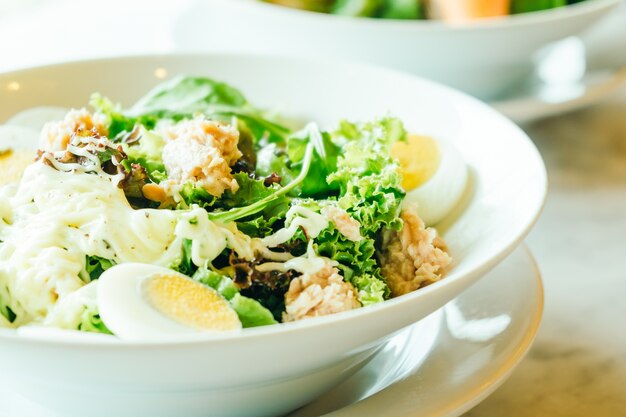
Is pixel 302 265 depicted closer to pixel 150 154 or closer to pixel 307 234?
pixel 307 234

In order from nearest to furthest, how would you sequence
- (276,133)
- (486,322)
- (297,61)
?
1. (486,322)
2. (276,133)
3. (297,61)

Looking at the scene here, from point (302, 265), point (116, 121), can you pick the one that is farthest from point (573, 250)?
point (116, 121)

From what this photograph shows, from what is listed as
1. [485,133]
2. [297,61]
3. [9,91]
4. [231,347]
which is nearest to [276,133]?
[297,61]

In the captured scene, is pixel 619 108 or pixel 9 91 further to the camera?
pixel 619 108

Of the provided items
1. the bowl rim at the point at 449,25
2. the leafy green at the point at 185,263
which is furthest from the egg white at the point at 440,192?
the bowl rim at the point at 449,25

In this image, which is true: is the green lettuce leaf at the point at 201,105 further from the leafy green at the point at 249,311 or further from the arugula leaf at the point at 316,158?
the leafy green at the point at 249,311

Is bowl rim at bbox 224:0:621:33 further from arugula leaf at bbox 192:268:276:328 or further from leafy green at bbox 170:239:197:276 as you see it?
arugula leaf at bbox 192:268:276:328

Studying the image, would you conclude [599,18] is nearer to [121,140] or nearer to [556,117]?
[556,117]
